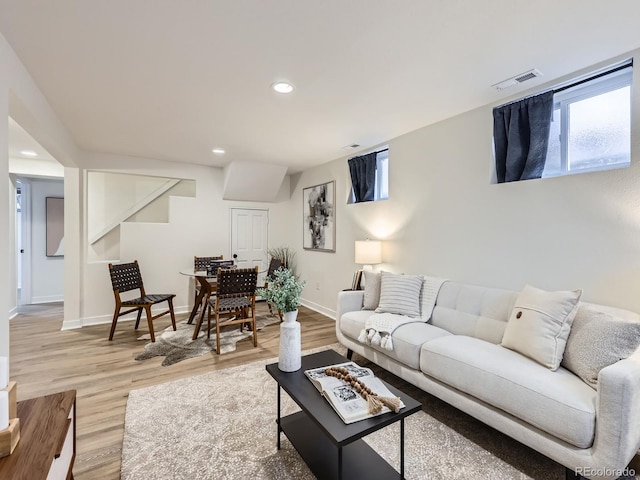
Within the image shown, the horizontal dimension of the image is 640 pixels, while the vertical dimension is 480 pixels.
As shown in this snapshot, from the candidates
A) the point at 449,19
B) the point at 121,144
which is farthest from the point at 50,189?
the point at 449,19

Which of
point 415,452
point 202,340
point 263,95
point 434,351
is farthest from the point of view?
point 202,340

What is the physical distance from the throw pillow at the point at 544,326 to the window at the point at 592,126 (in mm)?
1028

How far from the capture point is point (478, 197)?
8.96ft

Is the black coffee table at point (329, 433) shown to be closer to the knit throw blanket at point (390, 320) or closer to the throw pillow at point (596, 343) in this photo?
the knit throw blanket at point (390, 320)

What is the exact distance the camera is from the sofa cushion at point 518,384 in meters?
1.39

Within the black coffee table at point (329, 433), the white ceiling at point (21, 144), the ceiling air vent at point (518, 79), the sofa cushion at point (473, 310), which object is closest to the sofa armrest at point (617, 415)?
the black coffee table at point (329, 433)

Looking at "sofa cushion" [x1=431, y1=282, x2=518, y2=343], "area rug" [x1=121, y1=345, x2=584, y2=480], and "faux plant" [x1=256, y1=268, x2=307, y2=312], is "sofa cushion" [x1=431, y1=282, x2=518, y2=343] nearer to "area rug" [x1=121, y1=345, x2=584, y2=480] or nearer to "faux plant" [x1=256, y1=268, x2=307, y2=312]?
"area rug" [x1=121, y1=345, x2=584, y2=480]

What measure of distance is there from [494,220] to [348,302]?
155 cm

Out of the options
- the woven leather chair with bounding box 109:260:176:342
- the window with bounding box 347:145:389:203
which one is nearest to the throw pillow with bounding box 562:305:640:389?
the window with bounding box 347:145:389:203

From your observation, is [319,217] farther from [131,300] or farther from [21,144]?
[21,144]

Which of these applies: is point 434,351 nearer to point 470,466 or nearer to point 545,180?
point 470,466

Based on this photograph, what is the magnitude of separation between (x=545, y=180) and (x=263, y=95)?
2.33 meters

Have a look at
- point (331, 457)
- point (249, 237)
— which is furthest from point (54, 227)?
point (331, 457)

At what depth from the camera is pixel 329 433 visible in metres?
1.28
